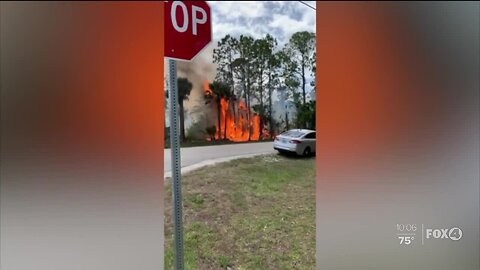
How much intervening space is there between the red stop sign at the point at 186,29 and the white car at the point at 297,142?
1.39 ft

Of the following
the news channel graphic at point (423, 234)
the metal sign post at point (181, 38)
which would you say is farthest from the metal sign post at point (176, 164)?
the news channel graphic at point (423, 234)

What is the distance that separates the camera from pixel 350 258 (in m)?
1.35

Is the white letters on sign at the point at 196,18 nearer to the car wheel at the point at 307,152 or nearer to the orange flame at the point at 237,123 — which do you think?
the orange flame at the point at 237,123

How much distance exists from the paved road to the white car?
1.3 inches

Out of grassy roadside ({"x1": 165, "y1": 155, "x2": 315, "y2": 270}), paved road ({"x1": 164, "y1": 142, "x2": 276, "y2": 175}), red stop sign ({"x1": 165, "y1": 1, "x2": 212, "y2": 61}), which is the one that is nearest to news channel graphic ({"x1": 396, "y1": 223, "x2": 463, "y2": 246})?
grassy roadside ({"x1": 165, "y1": 155, "x2": 315, "y2": 270})

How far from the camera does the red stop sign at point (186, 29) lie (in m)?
1.36

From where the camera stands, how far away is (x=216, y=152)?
142 cm

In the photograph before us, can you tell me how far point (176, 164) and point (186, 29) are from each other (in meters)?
0.47

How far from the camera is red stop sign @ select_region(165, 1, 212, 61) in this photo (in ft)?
4.46

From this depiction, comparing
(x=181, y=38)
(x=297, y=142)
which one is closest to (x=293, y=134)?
(x=297, y=142)

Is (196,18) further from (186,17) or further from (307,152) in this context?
(307,152)

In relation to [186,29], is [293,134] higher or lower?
lower

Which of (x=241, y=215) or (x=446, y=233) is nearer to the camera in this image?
(x=446, y=233)

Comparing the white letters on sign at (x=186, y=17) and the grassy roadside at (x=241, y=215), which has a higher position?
the white letters on sign at (x=186, y=17)
